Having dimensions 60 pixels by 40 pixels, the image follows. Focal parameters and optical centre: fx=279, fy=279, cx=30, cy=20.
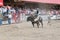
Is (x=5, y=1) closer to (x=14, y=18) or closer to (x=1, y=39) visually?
(x=14, y=18)

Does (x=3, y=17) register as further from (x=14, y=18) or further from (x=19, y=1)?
(x=19, y=1)

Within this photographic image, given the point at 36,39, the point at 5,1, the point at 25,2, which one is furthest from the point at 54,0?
the point at 36,39

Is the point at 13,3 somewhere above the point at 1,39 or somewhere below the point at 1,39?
below

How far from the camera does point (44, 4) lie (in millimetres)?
42938

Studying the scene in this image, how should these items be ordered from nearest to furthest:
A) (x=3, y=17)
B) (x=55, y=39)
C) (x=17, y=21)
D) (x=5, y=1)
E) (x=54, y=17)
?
(x=55, y=39) < (x=3, y=17) < (x=17, y=21) < (x=54, y=17) < (x=5, y=1)

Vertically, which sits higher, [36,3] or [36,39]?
[36,39]

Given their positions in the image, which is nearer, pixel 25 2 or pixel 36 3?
pixel 25 2

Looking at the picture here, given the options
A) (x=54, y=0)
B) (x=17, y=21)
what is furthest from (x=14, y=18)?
(x=54, y=0)

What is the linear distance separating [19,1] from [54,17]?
635 cm

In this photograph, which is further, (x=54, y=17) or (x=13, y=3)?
(x=13, y=3)

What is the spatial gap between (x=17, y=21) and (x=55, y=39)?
14.0m

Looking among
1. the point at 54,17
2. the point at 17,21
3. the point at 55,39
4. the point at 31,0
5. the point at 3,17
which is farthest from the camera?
the point at 31,0

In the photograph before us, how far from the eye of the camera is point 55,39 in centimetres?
1429

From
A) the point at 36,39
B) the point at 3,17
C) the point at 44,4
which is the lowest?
the point at 44,4
